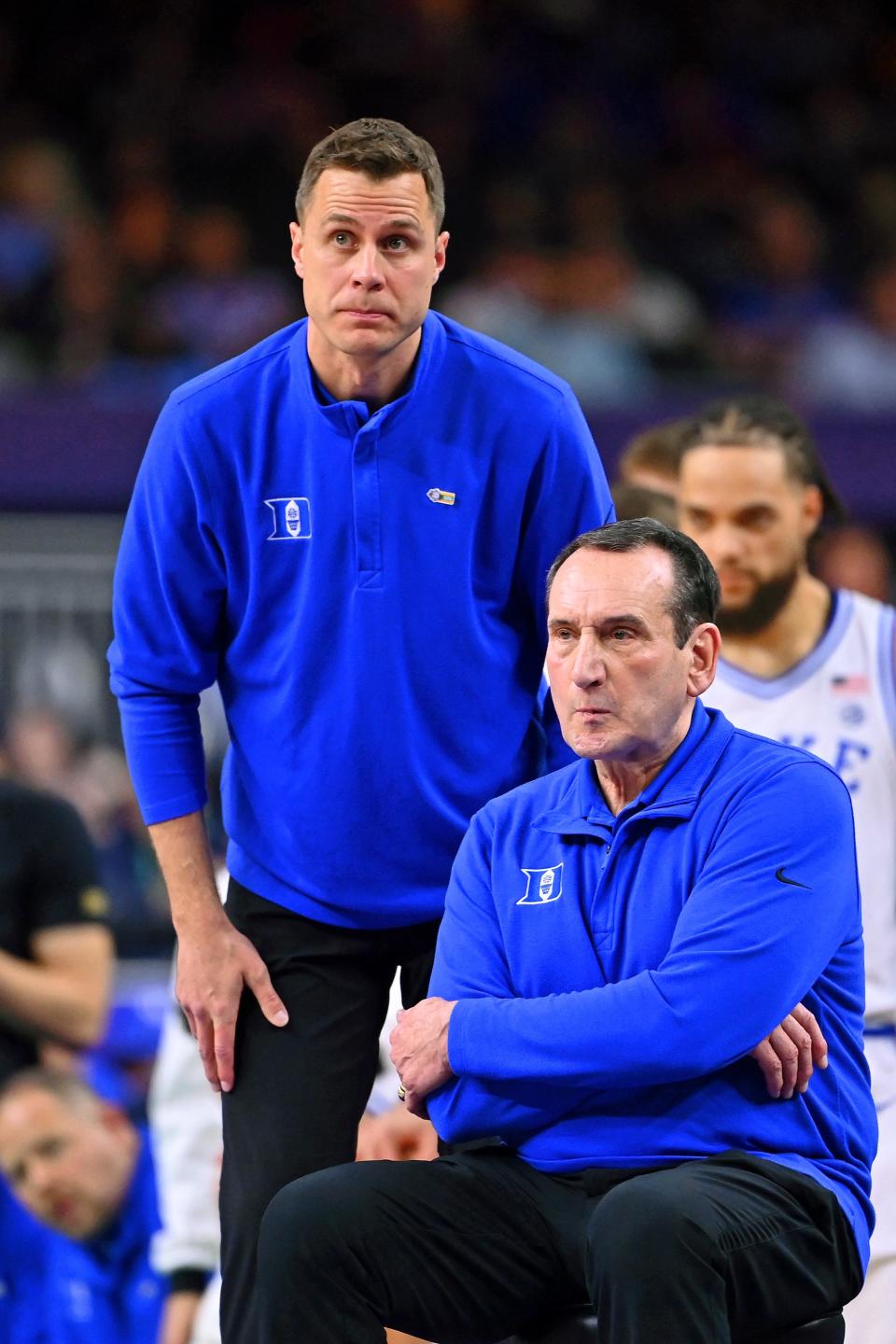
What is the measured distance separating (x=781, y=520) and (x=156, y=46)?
7757 millimetres

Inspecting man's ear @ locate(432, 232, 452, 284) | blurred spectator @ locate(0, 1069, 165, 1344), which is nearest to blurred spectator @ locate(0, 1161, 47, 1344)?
blurred spectator @ locate(0, 1069, 165, 1344)

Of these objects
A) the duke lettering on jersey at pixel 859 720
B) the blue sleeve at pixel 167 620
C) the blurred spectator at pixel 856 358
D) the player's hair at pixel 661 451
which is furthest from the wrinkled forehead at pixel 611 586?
the blurred spectator at pixel 856 358

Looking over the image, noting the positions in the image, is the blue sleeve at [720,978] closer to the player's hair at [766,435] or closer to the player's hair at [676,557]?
the player's hair at [676,557]

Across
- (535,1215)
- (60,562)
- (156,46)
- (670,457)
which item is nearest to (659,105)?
(156,46)

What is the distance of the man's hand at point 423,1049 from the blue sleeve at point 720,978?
0.14 feet

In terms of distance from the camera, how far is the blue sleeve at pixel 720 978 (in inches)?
116

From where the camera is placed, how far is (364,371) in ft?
10.7

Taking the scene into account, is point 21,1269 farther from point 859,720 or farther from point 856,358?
point 856,358

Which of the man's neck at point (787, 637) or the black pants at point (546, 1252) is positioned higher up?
the man's neck at point (787, 637)

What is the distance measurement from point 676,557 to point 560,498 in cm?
24

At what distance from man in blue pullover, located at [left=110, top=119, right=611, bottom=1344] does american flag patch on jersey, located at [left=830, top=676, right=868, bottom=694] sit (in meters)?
1.18

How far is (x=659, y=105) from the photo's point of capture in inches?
452

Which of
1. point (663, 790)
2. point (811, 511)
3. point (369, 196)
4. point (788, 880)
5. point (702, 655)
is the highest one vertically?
point (369, 196)

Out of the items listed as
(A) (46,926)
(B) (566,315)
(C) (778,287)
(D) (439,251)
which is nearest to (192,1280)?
(A) (46,926)
